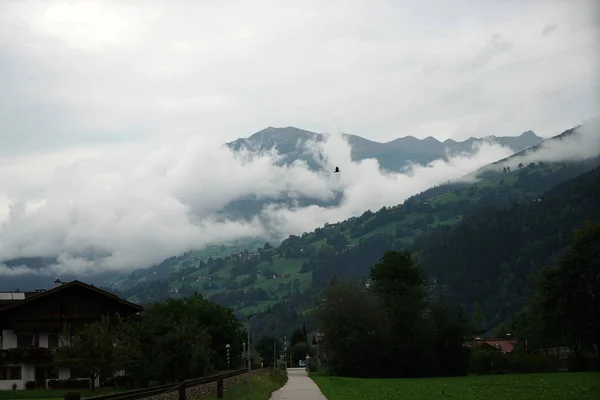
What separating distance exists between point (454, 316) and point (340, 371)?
54.4 feet

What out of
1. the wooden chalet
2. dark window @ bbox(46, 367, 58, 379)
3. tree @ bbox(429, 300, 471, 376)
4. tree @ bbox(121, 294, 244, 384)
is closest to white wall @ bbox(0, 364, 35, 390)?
the wooden chalet

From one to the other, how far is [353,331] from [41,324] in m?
37.3

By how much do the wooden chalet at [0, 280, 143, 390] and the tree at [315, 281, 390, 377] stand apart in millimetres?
27713

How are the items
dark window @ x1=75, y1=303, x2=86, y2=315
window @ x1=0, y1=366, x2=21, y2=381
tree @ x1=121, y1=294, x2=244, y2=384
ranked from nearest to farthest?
tree @ x1=121, y1=294, x2=244, y2=384 < window @ x1=0, y1=366, x2=21, y2=381 < dark window @ x1=75, y1=303, x2=86, y2=315

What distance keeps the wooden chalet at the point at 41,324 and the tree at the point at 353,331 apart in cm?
2771

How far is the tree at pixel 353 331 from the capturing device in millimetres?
93250

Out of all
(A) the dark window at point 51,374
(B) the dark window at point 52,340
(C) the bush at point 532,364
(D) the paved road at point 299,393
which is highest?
(B) the dark window at point 52,340

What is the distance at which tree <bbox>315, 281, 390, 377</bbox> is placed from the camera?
306 ft

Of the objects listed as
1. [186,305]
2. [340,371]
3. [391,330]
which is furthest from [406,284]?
[186,305]

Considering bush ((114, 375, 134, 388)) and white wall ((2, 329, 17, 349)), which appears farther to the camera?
white wall ((2, 329, 17, 349))

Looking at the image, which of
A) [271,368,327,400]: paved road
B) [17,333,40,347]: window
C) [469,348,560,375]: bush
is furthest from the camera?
[469,348,560,375]: bush

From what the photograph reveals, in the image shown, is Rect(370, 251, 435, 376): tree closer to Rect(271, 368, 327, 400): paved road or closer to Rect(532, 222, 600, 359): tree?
Rect(532, 222, 600, 359): tree

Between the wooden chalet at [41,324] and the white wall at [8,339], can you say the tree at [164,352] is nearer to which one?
the wooden chalet at [41,324]

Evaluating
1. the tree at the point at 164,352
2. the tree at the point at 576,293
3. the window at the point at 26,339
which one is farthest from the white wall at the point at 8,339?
the tree at the point at 576,293
